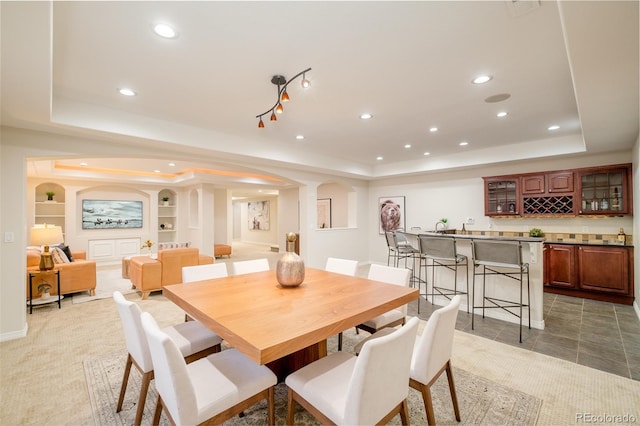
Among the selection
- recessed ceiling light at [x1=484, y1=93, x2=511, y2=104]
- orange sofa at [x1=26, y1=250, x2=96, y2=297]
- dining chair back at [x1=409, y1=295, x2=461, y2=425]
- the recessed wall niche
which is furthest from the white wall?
dining chair back at [x1=409, y1=295, x2=461, y2=425]

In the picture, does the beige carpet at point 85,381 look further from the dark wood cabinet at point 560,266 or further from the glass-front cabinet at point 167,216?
the glass-front cabinet at point 167,216

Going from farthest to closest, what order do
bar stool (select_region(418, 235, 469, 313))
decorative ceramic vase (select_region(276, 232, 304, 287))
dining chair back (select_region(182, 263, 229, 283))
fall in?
bar stool (select_region(418, 235, 469, 313)), dining chair back (select_region(182, 263, 229, 283)), decorative ceramic vase (select_region(276, 232, 304, 287))

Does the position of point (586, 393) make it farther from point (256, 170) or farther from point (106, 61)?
point (256, 170)

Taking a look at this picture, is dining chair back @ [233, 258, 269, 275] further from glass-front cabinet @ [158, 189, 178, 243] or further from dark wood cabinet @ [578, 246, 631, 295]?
glass-front cabinet @ [158, 189, 178, 243]

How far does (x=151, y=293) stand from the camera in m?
4.94

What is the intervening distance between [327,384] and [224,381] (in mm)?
532

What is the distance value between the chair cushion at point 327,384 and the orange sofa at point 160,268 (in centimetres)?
393

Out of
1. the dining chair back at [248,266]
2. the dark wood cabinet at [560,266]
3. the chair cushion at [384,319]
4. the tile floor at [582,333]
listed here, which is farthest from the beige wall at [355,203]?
the chair cushion at [384,319]

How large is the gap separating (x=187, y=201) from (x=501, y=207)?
8480 millimetres

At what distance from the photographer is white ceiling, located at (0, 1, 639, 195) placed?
1719mm

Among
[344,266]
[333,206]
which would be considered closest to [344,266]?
[344,266]

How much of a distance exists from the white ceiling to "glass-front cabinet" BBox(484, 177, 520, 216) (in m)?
1.00

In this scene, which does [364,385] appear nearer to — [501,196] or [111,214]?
[501,196]

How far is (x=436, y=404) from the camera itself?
1.99 metres
